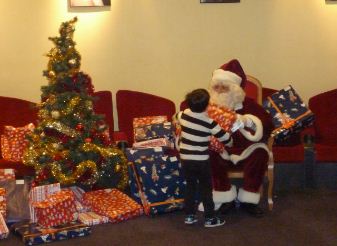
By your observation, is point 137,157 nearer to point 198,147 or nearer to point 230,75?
point 198,147

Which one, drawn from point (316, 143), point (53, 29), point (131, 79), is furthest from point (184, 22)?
point (316, 143)

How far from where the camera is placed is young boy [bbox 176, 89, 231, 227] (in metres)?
4.52

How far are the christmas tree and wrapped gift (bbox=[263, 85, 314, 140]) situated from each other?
1.48 m

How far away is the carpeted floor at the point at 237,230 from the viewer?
4332 mm

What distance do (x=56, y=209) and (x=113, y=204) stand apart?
592 millimetres

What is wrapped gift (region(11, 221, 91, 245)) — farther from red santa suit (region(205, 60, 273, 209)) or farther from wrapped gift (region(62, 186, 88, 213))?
red santa suit (region(205, 60, 273, 209))

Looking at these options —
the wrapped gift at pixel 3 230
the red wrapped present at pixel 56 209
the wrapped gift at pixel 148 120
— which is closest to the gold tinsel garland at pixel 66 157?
the red wrapped present at pixel 56 209

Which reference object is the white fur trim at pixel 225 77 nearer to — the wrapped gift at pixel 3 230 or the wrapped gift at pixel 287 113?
the wrapped gift at pixel 287 113

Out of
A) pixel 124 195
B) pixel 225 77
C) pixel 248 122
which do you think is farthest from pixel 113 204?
pixel 225 77

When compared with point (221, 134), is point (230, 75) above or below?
above

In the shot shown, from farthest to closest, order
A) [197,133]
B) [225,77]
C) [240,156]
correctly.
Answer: [225,77] < [240,156] < [197,133]

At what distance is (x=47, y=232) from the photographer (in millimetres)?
4379

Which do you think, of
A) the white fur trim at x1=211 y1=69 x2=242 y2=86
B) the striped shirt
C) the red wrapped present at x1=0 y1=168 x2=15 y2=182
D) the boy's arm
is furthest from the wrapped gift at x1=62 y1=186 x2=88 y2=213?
the white fur trim at x1=211 y1=69 x2=242 y2=86

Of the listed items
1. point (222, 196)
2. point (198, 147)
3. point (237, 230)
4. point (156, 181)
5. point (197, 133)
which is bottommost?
point (237, 230)
